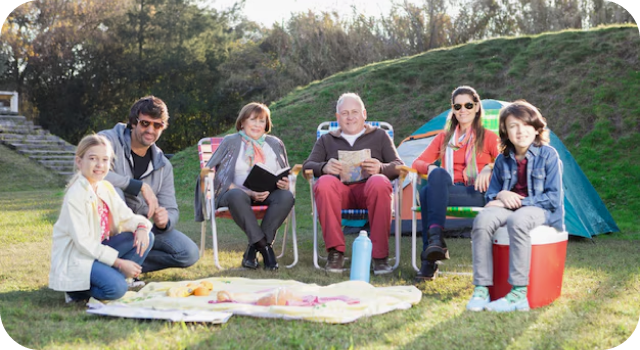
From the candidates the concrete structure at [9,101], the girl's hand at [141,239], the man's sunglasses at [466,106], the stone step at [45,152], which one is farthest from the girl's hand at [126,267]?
the concrete structure at [9,101]

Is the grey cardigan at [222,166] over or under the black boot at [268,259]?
over

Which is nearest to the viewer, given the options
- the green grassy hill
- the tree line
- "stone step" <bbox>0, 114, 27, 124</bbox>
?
the green grassy hill

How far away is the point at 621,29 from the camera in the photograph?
396 inches

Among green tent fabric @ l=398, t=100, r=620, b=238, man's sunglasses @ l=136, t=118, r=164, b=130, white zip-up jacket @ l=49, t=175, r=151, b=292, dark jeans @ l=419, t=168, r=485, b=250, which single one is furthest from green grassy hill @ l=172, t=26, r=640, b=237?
white zip-up jacket @ l=49, t=175, r=151, b=292

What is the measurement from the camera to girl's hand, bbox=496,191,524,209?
292 centimetres

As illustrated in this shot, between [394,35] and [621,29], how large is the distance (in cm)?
587

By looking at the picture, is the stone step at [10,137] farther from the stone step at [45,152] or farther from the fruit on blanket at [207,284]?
the fruit on blanket at [207,284]

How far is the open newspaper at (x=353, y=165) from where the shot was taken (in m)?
3.88

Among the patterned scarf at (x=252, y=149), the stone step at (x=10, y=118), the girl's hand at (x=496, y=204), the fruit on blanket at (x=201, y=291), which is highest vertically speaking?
the stone step at (x=10, y=118)

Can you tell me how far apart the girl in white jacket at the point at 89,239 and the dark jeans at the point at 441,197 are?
153cm

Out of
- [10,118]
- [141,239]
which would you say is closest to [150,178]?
[141,239]

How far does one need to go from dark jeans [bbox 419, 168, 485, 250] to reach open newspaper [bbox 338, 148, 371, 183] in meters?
0.49

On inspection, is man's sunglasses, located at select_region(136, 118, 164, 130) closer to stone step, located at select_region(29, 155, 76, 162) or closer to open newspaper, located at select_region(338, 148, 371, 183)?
open newspaper, located at select_region(338, 148, 371, 183)

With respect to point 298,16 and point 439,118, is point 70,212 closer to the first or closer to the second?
point 439,118
